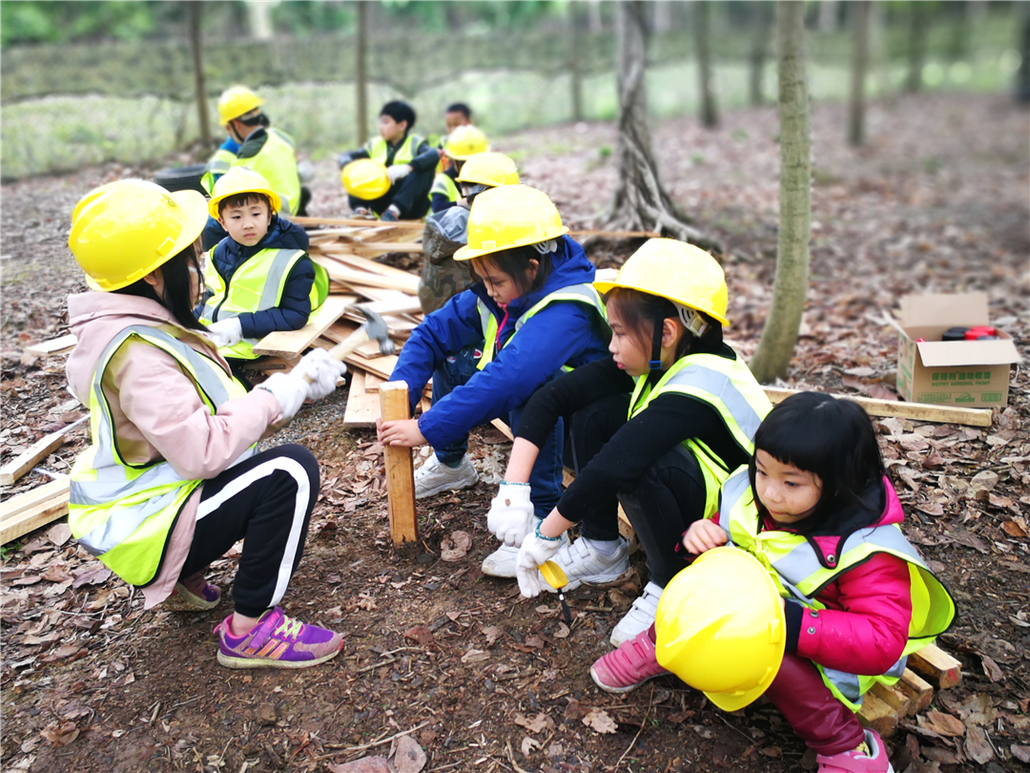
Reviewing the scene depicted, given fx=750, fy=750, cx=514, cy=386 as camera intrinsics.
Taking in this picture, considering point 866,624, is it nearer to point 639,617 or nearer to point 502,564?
point 639,617

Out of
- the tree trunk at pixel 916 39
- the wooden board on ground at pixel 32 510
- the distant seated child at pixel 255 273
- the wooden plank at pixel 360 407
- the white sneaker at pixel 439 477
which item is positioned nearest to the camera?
the wooden board on ground at pixel 32 510

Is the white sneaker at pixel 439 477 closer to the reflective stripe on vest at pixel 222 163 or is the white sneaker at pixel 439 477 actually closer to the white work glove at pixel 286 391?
the white work glove at pixel 286 391

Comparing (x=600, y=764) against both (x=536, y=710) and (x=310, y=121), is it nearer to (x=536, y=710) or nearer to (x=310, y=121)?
(x=536, y=710)

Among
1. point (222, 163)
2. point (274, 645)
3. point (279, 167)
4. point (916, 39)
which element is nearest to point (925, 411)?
point (274, 645)

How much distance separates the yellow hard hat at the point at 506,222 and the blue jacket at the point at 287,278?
6.26 feet

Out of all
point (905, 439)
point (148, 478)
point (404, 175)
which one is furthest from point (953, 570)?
point (404, 175)

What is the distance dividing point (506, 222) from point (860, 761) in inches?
84.6

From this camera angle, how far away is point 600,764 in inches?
90.7

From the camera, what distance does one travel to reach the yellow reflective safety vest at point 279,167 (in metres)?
6.31

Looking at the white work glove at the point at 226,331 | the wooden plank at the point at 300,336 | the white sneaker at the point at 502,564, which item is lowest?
the white sneaker at the point at 502,564

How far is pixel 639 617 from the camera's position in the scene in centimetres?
266

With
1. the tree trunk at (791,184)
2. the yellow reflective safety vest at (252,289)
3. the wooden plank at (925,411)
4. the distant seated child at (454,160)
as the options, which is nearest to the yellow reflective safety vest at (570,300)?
the wooden plank at (925,411)

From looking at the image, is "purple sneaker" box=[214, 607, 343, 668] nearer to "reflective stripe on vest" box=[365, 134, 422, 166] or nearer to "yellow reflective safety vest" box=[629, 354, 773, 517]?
"yellow reflective safety vest" box=[629, 354, 773, 517]

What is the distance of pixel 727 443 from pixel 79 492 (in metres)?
2.09
